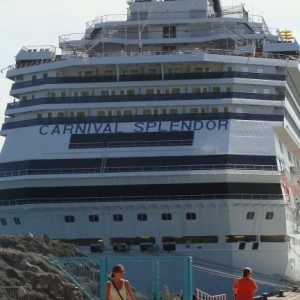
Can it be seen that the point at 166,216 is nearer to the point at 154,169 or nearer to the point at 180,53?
the point at 154,169

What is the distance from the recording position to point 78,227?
47062 mm

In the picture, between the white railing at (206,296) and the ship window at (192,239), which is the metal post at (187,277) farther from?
the ship window at (192,239)

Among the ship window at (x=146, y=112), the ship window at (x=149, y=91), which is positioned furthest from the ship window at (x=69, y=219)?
the ship window at (x=149, y=91)

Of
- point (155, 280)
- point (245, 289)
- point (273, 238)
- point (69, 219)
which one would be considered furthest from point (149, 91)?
point (245, 289)

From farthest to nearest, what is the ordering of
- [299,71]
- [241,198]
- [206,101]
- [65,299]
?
[299,71]
[206,101]
[241,198]
[65,299]

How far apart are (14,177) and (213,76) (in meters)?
9.19

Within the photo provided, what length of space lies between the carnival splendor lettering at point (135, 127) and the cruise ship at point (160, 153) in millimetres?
51

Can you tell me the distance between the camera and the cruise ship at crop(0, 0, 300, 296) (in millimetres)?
46062

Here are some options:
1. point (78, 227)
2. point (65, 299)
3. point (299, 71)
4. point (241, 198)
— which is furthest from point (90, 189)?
point (65, 299)

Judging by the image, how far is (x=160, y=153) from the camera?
47188mm

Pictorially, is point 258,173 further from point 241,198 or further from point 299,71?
point 299,71

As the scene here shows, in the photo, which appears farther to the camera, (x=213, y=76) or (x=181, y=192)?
(x=213, y=76)

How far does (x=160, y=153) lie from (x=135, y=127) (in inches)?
80.2

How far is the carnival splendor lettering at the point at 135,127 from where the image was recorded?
4819 cm
